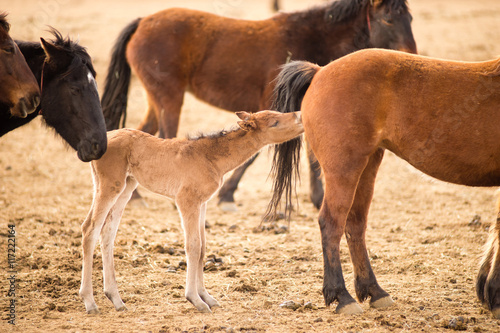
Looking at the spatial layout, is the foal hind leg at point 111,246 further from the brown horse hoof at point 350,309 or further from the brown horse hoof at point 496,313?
the brown horse hoof at point 496,313

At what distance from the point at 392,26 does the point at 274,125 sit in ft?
10.4

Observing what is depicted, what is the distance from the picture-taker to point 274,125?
439 cm

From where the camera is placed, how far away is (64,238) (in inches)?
231

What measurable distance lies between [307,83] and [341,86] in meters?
0.49

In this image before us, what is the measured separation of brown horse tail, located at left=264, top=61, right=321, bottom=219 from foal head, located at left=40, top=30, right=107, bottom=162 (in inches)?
61.1

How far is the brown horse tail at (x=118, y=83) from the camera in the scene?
7.34 m

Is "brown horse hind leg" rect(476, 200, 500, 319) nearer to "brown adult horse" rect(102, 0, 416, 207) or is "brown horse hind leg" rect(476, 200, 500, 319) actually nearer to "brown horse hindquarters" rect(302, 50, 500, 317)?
"brown horse hindquarters" rect(302, 50, 500, 317)

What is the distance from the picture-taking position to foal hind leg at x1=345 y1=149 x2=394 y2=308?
167 inches

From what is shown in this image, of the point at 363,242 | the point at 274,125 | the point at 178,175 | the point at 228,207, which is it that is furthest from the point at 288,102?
the point at 228,207

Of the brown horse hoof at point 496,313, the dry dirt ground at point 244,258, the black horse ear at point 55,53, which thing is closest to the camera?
the dry dirt ground at point 244,258

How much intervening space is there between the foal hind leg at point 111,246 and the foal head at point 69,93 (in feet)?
1.77

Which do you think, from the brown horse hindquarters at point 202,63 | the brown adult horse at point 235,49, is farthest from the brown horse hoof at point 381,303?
the brown horse hindquarters at point 202,63

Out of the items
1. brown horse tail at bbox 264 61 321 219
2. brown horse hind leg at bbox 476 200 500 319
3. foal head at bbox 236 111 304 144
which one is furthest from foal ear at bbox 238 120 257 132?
brown horse hind leg at bbox 476 200 500 319

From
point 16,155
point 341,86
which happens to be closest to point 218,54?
point 341,86
